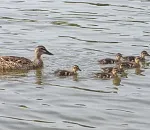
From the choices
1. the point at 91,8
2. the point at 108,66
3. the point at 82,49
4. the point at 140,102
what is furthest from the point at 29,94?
the point at 91,8

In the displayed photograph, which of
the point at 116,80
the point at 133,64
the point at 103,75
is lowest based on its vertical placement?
the point at 116,80

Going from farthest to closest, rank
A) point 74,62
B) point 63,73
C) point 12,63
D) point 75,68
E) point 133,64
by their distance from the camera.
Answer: point 74,62, point 133,64, point 12,63, point 75,68, point 63,73

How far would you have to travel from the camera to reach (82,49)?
15297mm

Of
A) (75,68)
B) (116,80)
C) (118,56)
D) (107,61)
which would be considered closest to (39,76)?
(75,68)

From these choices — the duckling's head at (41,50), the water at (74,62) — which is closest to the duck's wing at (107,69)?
the water at (74,62)

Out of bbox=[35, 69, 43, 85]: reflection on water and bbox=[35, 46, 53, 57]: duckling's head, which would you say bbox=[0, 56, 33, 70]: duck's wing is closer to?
bbox=[35, 69, 43, 85]: reflection on water

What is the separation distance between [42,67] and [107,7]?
7644 mm

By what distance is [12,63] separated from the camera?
1368 cm

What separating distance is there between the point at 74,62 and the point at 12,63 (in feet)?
4.20

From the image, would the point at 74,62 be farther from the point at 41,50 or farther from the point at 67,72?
the point at 67,72

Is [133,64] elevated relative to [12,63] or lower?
lower

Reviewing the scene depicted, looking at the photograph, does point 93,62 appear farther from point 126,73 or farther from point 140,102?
point 140,102

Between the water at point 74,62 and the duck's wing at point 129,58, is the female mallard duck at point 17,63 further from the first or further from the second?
the duck's wing at point 129,58

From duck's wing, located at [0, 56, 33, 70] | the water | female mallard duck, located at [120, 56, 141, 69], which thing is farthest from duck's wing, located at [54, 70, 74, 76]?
female mallard duck, located at [120, 56, 141, 69]
